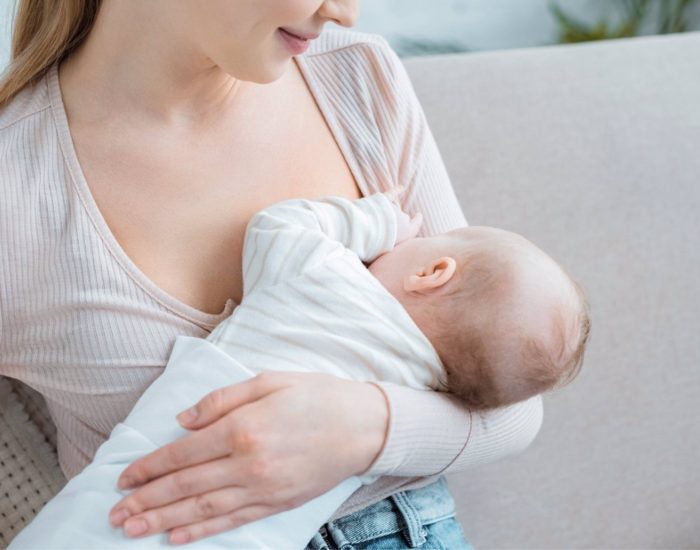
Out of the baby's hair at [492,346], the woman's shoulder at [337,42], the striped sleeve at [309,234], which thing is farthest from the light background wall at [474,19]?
the baby's hair at [492,346]

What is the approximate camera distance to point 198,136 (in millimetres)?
1358

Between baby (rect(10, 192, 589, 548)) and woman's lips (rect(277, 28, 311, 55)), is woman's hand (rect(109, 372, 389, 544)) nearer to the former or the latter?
baby (rect(10, 192, 589, 548))

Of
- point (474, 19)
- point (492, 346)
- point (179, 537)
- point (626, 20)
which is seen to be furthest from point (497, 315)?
point (626, 20)

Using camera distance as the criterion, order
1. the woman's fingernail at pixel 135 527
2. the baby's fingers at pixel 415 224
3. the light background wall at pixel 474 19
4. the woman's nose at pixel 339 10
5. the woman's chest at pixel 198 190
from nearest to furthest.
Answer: the woman's fingernail at pixel 135 527, the woman's nose at pixel 339 10, the woman's chest at pixel 198 190, the baby's fingers at pixel 415 224, the light background wall at pixel 474 19

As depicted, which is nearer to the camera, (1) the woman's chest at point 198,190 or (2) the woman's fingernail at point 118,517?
(2) the woman's fingernail at point 118,517

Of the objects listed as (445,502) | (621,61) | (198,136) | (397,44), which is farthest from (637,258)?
(397,44)

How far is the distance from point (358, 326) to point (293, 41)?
1.16 ft

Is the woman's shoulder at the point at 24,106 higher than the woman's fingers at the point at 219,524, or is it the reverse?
the woman's shoulder at the point at 24,106

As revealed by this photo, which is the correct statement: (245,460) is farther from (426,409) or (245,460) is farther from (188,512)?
(426,409)

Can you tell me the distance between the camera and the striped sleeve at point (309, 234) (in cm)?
124

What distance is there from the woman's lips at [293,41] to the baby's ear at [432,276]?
32 cm

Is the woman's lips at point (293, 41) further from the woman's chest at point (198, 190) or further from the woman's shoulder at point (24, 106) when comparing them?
the woman's shoulder at point (24, 106)

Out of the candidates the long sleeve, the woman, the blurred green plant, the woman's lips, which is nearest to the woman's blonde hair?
the woman

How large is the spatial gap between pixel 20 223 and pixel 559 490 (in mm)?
1040
